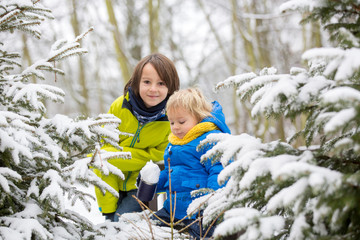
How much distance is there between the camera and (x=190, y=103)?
2266mm

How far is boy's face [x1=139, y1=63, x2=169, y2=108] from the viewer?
2703mm

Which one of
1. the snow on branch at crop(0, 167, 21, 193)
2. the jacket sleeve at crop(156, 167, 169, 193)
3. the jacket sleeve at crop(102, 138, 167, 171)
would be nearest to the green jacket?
the jacket sleeve at crop(102, 138, 167, 171)

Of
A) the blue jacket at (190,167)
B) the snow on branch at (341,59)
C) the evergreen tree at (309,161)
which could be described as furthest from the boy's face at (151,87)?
the snow on branch at (341,59)

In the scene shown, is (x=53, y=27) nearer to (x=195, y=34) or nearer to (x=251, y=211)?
(x=195, y=34)

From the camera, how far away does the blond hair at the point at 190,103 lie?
88.7 inches

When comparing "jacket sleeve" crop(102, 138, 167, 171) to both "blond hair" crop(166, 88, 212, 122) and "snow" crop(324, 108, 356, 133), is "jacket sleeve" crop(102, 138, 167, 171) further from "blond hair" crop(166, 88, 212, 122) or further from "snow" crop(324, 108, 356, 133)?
"snow" crop(324, 108, 356, 133)

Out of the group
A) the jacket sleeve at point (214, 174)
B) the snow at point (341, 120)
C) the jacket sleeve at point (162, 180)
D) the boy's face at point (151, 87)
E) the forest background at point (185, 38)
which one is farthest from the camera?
the forest background at point (185, 38)

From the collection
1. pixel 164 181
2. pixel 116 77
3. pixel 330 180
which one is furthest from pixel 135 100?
pixel 116 77

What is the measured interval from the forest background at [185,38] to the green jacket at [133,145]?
201 inches

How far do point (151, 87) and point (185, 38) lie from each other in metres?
10.1

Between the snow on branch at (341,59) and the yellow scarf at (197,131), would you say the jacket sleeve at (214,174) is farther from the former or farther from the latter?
the snow on branch at (341,59)

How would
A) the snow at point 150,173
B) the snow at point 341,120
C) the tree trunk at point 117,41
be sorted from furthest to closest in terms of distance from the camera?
the tree trunk at point 117,41, the snow at point 150,173, the snow at point 341,120

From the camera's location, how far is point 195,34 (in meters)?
12.8

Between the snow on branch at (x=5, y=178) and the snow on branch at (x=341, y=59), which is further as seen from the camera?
the snow on branch at (x=5, y=178)
